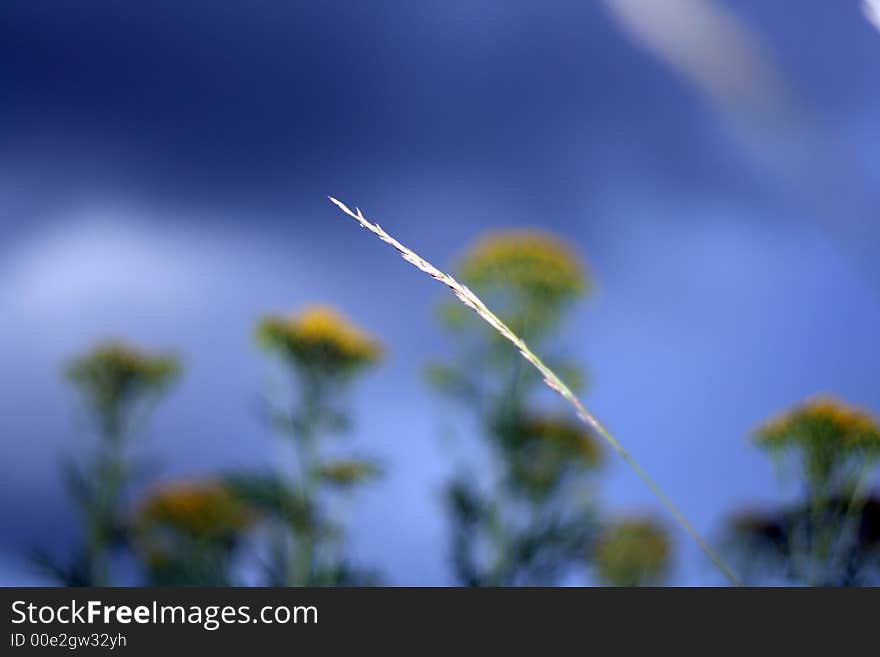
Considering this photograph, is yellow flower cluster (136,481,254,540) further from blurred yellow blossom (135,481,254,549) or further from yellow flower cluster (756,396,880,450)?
yellow flower cluster (756,396,880,450)

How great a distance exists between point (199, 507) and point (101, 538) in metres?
0.22

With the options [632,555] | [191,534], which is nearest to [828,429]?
[632,555]

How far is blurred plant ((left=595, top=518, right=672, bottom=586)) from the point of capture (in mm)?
1985

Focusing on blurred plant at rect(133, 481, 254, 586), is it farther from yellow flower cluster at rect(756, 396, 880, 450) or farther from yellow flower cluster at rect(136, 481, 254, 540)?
yellow flower cluster at rect(756, 396, 880, 450)

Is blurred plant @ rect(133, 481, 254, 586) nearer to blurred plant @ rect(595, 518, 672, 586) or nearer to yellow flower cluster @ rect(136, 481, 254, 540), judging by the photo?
yellow flower cluster @ rect(136, 481, 254, 540)

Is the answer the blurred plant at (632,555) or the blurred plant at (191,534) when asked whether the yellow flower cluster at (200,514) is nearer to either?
the blurred plant at (191,534)

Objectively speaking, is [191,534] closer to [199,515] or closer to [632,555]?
[199,515]

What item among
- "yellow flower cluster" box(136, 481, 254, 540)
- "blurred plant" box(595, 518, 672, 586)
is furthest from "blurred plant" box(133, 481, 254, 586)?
"blurred plant" box(595, 518, 672, 586)

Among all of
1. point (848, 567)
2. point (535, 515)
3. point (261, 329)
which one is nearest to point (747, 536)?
point (848, 567)

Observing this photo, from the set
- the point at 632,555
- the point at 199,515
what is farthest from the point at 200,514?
the point at 632,555

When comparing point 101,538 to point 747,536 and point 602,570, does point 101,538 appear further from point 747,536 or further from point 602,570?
point 747,536

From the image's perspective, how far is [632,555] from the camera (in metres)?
2.02

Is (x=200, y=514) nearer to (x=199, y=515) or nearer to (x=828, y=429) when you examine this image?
(x=199, y=515)

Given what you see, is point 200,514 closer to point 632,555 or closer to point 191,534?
point 191,534
